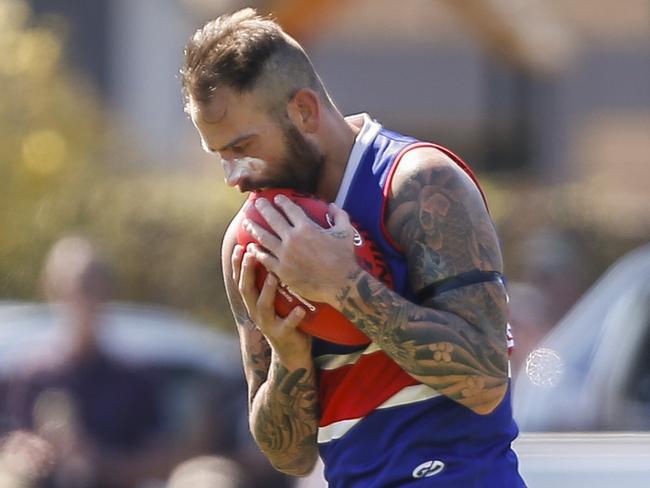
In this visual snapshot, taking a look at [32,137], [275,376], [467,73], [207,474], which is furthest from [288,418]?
[467,73]

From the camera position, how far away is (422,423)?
348 centimetres

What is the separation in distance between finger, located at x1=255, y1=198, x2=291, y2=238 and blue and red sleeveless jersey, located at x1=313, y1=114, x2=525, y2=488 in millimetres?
196

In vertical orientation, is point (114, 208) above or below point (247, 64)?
below

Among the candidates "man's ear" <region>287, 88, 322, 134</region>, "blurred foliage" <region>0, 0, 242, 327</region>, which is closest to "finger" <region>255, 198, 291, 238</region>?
"man's ear" <region>287, 88, 322, 134</region>

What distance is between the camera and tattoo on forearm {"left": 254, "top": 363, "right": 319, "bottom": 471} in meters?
3.62

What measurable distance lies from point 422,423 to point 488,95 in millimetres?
18956

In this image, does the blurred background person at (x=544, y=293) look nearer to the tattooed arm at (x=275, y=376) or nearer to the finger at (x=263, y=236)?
the tattooed arm at (x=275, y=376)

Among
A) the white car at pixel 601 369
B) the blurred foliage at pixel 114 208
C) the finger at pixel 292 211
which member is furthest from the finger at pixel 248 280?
the blurred foliage at pixel 114 208

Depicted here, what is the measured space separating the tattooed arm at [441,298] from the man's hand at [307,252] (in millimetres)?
36

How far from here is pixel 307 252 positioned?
3299 millimetres

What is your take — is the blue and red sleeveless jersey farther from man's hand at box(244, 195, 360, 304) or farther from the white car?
the white car

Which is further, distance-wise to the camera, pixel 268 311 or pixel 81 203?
pixel 81 203

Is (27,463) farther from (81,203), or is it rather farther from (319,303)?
(81,203)

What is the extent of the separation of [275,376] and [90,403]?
476 centimetres
